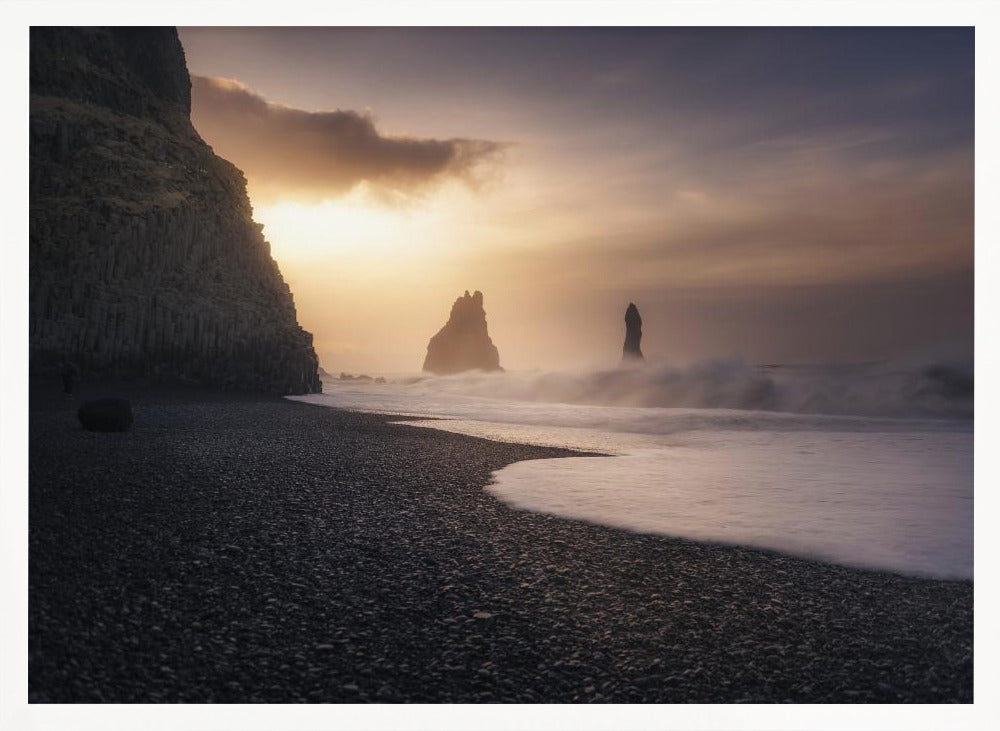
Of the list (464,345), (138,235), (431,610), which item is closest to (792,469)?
(431,610)

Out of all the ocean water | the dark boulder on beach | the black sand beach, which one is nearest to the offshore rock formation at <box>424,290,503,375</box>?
the ocean water

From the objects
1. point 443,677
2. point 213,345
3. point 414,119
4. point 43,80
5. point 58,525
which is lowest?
point 443,677

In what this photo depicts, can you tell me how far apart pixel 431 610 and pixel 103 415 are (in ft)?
36.2

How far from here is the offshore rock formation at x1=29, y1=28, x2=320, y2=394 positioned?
78.1 feet

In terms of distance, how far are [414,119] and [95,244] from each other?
22706 mm

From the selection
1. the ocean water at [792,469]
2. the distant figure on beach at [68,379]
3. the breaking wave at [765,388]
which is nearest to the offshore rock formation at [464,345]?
the breaking wave at [765,388]

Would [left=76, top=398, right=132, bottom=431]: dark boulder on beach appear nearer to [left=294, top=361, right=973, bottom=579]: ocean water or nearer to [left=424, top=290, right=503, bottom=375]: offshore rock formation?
[left=294, top=361, right=973, bottom=579]: ocean water

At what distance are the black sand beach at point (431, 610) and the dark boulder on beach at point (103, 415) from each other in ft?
17.7

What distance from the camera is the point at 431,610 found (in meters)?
4.58

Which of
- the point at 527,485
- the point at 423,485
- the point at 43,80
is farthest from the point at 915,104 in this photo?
the point at 43,80

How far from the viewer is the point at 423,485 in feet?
28.9

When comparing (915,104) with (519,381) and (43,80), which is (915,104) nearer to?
(43,80)

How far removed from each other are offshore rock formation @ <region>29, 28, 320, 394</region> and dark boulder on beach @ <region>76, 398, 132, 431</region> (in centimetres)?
1184
